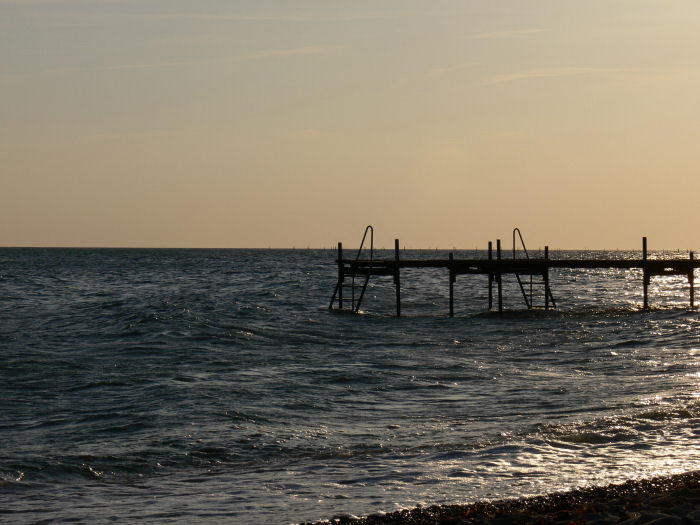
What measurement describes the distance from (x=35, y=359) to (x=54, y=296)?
2916 cm

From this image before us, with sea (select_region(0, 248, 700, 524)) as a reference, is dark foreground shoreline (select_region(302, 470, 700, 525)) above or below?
above

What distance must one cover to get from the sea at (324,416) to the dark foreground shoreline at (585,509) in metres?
0.44

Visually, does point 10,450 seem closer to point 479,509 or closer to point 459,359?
point 479,509

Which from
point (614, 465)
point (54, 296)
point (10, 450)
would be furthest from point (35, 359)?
point (54, 296)

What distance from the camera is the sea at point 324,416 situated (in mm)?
10266

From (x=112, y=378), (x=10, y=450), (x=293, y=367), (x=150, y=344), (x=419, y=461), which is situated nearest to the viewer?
(x=419, y=461)

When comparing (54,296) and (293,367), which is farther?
(54,296)

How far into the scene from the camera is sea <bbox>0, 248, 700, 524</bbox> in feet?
33.7

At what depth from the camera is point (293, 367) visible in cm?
2219

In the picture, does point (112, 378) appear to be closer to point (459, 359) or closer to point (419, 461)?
point (459, 359)

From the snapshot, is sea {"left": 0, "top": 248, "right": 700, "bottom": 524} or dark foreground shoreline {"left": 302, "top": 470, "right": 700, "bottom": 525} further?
sea {"left": 0, "top": 248, "right": 700, "bottom": 524}

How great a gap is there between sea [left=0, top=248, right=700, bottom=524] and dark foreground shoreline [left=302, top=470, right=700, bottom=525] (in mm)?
439

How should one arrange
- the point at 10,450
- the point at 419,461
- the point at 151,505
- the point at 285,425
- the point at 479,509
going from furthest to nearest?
the point at 285,425
the point at 10,450
the point at 419,461
the point at 151,505
the point at 479,509

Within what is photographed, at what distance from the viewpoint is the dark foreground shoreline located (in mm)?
8289
